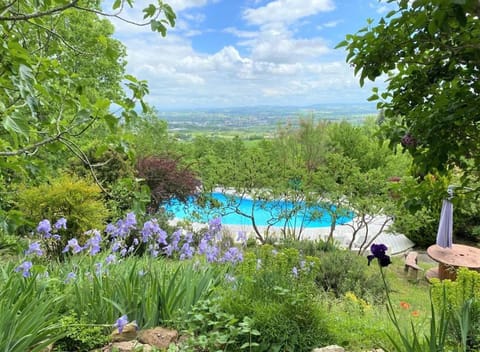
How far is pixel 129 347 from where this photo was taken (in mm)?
1773

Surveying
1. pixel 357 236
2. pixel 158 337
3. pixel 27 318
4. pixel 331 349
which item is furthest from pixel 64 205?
pixel 357 236

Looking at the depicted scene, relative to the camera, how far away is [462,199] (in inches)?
67.9

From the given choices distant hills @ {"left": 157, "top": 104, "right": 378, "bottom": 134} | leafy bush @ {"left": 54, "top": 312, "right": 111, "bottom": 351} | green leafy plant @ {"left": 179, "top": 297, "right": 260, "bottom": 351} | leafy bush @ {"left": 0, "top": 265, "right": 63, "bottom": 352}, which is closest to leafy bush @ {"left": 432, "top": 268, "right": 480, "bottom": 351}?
green leafy plant @ {"left": 179, "top": 297, "right": 260, "bottom": 351}

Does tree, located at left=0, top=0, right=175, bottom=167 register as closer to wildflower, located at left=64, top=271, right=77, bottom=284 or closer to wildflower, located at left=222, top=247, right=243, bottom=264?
wildflower, located at left=64, top=271, right=77, bottom=284

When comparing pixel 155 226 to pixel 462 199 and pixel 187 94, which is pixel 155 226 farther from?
pixel 187 94

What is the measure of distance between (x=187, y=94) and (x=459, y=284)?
15.5m

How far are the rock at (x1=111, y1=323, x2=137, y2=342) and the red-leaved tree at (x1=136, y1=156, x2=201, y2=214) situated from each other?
5.73 meters

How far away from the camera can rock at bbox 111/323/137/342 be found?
1854mm

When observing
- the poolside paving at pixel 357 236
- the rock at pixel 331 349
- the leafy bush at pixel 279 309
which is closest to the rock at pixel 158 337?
the leafy bush at pixel 279 309

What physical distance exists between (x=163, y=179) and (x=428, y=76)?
659 cm

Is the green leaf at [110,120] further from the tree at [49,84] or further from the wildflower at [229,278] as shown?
the wildflower at [229,278]

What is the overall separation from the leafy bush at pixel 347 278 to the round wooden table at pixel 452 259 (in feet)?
3.55

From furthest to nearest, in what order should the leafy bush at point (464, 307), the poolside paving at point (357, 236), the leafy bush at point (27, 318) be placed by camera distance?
1. the poolside paving at point (357, 236)
2. the leafy bush at point (464, 307)
3. the leafy bush at point (27, 318)

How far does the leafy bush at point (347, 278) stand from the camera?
4.81m
